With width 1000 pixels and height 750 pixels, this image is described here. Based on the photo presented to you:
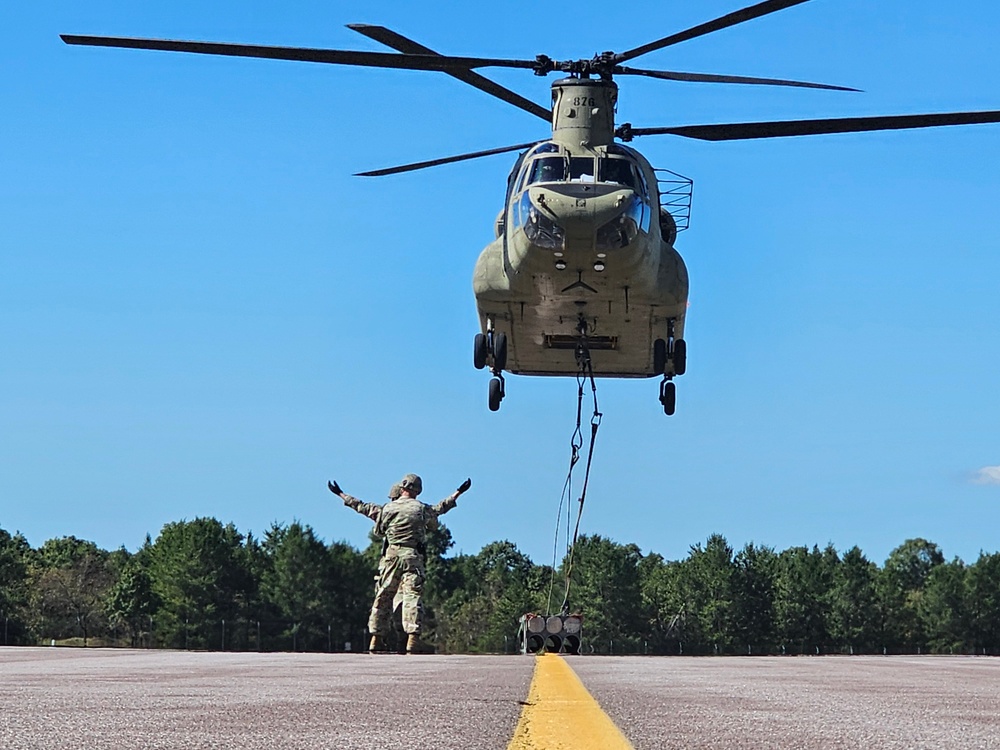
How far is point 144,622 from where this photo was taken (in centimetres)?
13550

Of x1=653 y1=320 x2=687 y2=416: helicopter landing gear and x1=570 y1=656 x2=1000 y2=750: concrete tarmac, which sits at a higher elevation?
x1=653 y1=320 x2=687 y2=416: helicopter landing gear

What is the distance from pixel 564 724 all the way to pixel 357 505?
14.3 metres

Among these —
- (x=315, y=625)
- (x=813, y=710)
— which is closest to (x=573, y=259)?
(x=813, y=710)

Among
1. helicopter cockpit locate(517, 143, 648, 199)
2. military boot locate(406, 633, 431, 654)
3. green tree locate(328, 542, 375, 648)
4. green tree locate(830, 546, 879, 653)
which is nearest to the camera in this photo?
military boot locate(406, 633, 431, 654)

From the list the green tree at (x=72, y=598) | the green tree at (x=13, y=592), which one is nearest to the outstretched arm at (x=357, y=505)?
the green tree at (x=13, y=592)

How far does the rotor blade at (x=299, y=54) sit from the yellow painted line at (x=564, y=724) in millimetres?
13859

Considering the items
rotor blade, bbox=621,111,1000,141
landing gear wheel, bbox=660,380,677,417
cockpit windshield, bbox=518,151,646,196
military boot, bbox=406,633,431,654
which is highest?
rotor blade, bbox=621,111,1000,141

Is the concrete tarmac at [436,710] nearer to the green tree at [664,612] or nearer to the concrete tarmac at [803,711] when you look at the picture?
the concrete tarmac at [803,711]

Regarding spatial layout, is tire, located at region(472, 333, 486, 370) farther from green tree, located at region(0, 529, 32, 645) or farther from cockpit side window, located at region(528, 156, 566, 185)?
green tree, located at region(0, 529, 32, 645)

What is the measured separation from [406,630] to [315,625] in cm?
11943

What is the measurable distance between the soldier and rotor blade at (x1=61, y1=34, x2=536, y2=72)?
6079mm

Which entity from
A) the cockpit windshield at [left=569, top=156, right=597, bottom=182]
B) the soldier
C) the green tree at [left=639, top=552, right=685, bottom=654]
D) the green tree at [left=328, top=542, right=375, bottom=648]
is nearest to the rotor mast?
the cockpit windshield at [left=569, top=156, right=597, bottom=182]

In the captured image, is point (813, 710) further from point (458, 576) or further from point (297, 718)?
point (458, 576)

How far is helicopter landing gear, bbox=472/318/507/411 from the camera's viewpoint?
24245 mm
